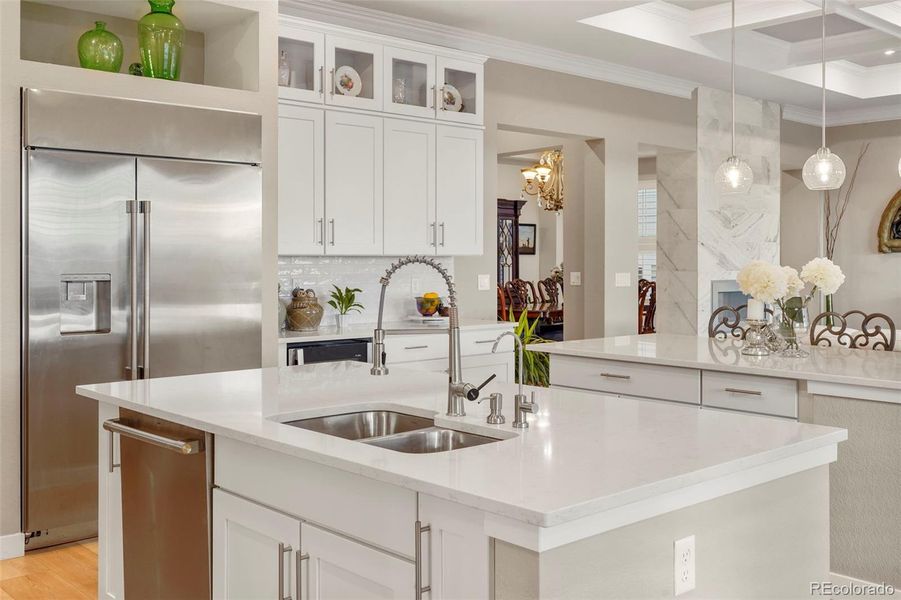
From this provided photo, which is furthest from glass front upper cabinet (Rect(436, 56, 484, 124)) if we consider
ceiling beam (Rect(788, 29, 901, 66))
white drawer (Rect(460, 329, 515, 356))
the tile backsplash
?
ceiling beam (Rect(788, 29, 901, 66))

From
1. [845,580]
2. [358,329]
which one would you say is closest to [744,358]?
[845,580]

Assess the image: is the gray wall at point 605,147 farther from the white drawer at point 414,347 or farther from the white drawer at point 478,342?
the white drawer at point 414,347

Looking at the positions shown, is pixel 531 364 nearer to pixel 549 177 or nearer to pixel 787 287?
pixel 787 287

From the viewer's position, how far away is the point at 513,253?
12.0 m

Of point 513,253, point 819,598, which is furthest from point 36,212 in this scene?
point 513,253

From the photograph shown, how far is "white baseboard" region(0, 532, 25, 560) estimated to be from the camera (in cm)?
354

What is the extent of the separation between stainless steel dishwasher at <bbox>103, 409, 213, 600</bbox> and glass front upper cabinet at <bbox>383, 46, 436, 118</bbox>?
3023mm

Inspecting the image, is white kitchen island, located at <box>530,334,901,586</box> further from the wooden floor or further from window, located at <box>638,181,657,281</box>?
window, located at <box>638,181,657,281</box>

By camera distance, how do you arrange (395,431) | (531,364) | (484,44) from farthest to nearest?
(531,364) < (484,44) < (395,431)

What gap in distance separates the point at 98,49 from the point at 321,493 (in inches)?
117

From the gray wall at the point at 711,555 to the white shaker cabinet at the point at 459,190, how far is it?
11.9ft

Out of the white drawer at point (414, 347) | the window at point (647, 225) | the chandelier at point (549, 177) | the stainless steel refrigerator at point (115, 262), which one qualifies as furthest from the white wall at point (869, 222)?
the stainless steel refrigerator at point (115, 262)

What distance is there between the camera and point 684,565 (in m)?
1.61

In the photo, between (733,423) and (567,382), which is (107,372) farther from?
(733,423)
